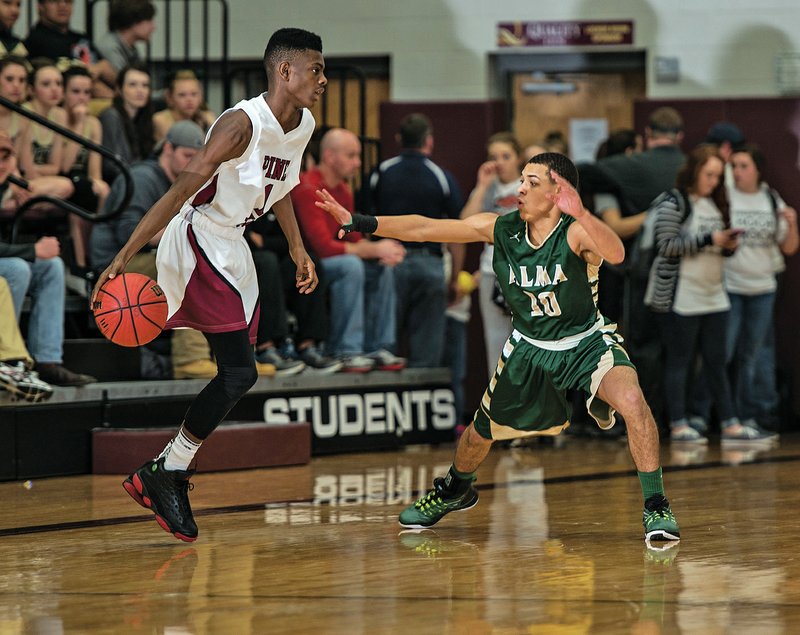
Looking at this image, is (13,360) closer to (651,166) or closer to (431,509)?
(431,509)

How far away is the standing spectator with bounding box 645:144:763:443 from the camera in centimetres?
831

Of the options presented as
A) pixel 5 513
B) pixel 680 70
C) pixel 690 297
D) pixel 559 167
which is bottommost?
pixel 5 513

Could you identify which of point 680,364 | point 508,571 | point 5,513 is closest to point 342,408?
point 680,364

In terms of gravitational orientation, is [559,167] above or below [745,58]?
below

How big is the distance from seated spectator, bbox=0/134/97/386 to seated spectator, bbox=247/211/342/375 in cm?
118

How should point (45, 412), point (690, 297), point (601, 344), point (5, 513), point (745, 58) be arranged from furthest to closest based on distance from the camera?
point (745, 58)
point (690, 297)
point (45, 412)
point (5, 513)
point (601, 344)

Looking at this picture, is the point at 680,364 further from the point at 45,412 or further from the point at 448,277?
the point at 45,412

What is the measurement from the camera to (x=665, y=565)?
4.31 m

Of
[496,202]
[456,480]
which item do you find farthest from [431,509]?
[496,202]

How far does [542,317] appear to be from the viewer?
503cm

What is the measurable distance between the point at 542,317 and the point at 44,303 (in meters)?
2.91

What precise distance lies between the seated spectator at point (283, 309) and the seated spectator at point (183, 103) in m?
0.82

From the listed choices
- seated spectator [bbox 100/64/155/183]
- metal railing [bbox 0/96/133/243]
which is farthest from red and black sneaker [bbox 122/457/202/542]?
seated spectator [bbox 100/64/155/183]

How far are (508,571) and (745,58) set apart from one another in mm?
7843
